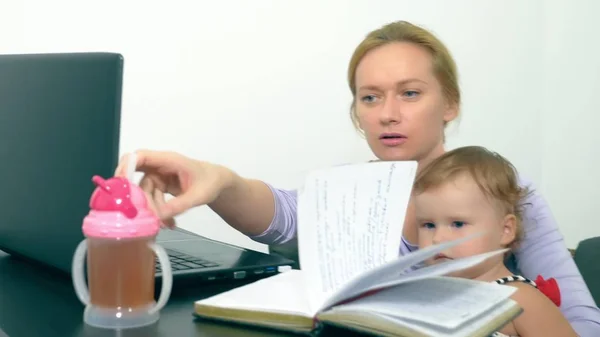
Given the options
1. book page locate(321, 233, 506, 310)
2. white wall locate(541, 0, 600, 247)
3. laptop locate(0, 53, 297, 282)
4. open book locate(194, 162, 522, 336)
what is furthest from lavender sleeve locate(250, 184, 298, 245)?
white wall locate(541, 0, 600, 247)

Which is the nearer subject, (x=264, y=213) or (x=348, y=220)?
(x=348, y=220)

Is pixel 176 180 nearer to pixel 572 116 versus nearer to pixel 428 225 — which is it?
pixel 428 225

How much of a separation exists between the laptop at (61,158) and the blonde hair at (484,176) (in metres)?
0.30

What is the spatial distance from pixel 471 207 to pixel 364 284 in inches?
17.1

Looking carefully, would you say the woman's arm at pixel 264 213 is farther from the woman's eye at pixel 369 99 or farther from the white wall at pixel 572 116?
the white wall at pixel 572 116

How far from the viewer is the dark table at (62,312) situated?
671 millimetres

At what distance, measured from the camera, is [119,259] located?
67cm

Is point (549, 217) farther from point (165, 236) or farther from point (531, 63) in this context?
point (531, 63)

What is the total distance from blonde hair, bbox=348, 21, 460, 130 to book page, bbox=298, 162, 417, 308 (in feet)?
1.81

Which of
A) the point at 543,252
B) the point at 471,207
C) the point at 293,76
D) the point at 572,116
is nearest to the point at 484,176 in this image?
the point at 471,207

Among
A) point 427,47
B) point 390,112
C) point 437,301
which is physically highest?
point 427,47

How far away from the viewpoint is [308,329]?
660mm

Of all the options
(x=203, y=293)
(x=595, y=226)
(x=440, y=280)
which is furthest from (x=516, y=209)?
(x=595, y=226)

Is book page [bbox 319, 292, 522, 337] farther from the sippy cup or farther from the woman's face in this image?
the woman's face
